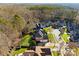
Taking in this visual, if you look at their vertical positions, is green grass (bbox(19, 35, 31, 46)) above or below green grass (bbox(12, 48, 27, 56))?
above

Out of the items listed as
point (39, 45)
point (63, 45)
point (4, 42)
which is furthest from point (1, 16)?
point (63, 45)

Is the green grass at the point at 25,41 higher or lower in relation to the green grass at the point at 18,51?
higher

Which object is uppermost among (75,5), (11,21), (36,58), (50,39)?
(75,5)

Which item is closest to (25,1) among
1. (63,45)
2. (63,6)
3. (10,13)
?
(10,13)

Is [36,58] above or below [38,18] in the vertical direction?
below

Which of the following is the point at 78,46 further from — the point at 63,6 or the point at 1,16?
the point at 1,16

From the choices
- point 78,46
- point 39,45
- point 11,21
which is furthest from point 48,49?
point 11,21

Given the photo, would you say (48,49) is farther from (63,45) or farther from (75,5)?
(75,5)

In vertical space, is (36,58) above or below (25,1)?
below
